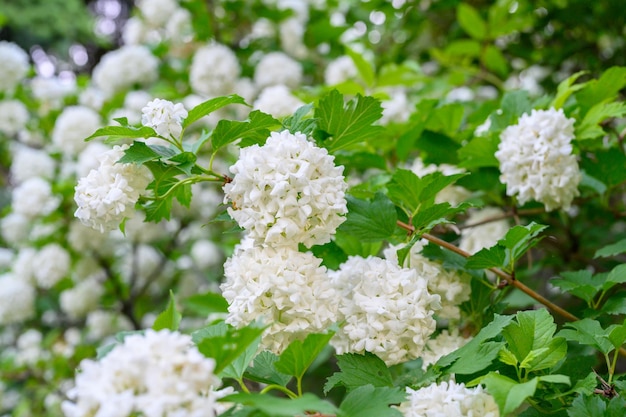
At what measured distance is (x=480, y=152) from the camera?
1.25m

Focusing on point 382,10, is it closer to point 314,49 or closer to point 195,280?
point 314,49

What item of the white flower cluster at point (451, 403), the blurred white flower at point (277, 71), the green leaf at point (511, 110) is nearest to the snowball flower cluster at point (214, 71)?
the blurred white flower at point (277, 71)

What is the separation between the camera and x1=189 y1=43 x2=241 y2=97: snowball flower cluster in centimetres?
247

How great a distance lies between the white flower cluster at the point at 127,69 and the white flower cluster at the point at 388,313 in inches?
87.2

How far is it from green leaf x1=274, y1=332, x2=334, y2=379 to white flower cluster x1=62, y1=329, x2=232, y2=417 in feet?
0.50

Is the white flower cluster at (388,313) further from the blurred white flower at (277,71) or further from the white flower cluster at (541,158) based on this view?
the blurred white flower at (277,71)

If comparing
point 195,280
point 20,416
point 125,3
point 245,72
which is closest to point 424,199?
point 245,72

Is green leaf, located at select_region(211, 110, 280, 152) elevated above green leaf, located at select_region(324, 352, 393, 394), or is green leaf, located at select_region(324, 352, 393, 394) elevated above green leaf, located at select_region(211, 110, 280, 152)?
green leaf, located at select_region(211, 110, 280, 152)

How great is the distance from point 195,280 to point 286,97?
4.65ft

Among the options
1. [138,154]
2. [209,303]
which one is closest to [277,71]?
[209,303]

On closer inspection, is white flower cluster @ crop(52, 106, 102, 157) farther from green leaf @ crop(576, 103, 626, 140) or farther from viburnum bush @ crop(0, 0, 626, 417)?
green leaf @ crop(576, 103, 626, 140)

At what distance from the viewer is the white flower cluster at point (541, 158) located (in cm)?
115

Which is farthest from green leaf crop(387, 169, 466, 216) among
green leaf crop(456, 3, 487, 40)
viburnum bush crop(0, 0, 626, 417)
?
green leaf crop(456, 3, 487, 40)

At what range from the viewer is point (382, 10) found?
2.46 m
